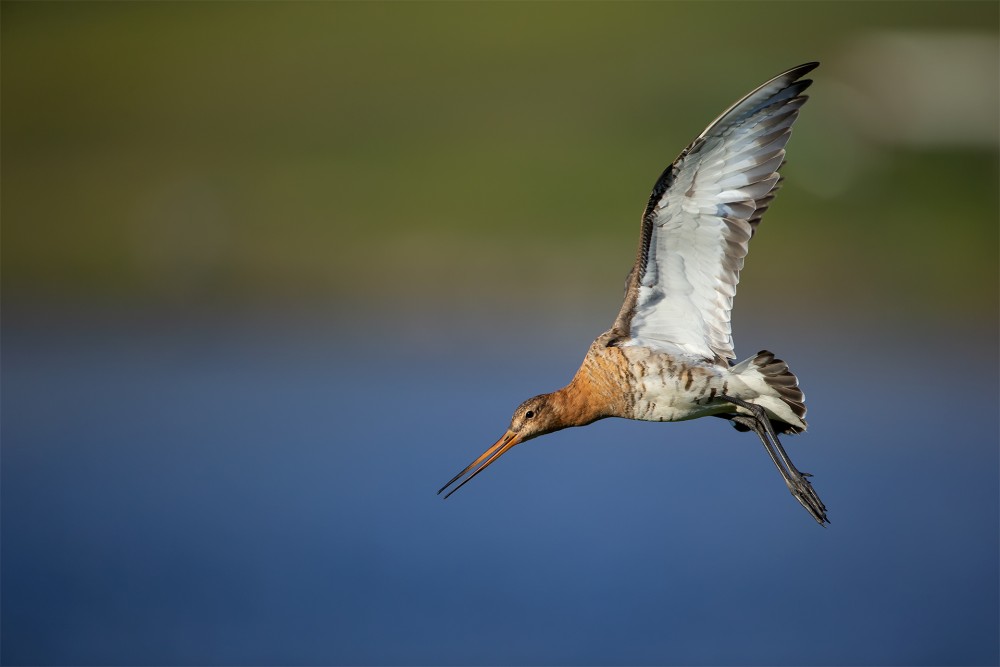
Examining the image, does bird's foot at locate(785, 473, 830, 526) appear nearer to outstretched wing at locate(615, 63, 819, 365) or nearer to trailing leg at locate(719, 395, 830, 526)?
trailing leg at locate(719, 395, 830, 526)

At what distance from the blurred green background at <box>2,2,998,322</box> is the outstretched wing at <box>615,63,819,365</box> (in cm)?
1159

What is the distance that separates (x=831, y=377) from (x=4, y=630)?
10.1 meters

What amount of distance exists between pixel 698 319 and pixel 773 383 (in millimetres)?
427

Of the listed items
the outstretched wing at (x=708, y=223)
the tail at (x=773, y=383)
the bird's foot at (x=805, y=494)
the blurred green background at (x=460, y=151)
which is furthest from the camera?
the blurred green background at (x=460, y=151)

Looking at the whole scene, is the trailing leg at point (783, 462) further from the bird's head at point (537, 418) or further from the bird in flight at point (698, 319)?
the bird's head at point (537, 418)

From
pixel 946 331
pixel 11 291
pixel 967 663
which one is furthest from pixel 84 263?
pixel 967 663

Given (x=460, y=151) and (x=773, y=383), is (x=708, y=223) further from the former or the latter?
(x=460, y=151)

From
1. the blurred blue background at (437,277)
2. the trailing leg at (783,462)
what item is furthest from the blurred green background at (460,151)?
the trailing leg at (783,462)

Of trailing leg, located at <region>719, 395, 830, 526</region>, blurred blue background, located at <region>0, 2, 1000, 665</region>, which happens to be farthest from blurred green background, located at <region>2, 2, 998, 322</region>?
trailing leg, located at <region>719, 395, 830, 526</region>

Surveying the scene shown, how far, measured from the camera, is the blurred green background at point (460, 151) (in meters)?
19.0

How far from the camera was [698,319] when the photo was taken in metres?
5.56

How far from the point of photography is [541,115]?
22297 millimetres

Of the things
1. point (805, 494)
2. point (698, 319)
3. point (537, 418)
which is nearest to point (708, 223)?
point (698, 319)

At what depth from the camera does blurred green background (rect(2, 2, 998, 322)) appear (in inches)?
747
